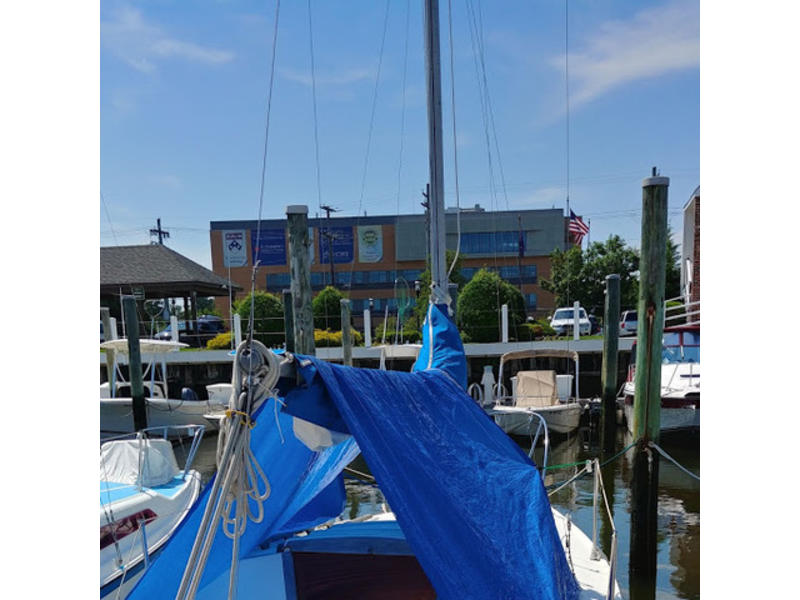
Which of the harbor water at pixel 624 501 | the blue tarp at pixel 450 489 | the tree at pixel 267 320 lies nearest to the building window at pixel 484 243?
the tree at pixel 267 320

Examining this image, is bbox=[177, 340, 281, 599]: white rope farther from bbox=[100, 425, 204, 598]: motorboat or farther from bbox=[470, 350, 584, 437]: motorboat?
bbox=[470, 350, 584, 437]: motorboat

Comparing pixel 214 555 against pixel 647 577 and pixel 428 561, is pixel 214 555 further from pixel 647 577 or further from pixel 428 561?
pixel 647 577

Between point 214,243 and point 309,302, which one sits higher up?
point 214,243

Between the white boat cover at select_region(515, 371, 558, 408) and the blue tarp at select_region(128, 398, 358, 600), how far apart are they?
9243 millimetres

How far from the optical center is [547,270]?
5144cm

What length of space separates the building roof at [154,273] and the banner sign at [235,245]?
84.3 ft

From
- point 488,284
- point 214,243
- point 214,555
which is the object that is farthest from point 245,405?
point 214,243

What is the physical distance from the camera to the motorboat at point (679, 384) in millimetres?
12773

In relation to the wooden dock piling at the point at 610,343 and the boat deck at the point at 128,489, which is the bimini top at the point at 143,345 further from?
the wooden dock piling at the point at 610,343

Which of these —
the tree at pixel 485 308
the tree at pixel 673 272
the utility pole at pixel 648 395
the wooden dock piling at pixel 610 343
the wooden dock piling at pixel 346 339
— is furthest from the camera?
the tree at pixel 673 272

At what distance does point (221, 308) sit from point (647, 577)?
50.0 meters

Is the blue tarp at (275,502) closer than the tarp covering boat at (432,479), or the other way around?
the tarp covering boat at (432,479)

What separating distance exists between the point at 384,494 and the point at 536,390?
39.9 ft

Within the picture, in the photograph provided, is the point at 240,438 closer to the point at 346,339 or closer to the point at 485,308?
the point at 346,339
